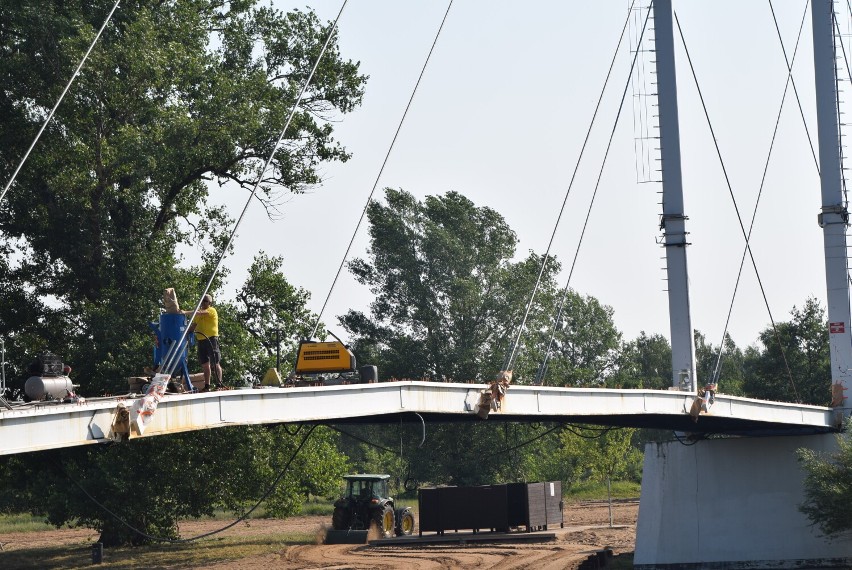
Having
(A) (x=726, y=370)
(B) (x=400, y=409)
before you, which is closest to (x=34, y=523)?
(B) (x=400, y=409)

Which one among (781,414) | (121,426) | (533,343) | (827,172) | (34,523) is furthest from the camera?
(533,343)

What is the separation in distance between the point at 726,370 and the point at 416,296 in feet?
186

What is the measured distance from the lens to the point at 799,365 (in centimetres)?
7000

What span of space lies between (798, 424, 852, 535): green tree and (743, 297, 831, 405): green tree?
37.5 meters

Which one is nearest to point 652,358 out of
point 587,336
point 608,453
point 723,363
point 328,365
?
point 723,363

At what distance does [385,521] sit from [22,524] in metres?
21.7

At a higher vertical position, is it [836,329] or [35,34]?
[35,34]

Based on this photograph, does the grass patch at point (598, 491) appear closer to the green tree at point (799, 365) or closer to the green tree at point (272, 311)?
the green tree at point (799, 365)

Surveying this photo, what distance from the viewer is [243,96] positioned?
124 feet

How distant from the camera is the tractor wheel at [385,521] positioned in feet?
139

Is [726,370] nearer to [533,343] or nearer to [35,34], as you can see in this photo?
[533,343]

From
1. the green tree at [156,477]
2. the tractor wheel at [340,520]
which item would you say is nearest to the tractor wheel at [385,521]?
the tractor wheel at [340,520]

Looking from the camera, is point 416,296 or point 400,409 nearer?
point 400,409

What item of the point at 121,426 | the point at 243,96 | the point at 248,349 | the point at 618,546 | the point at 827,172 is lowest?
the point at 618,546
